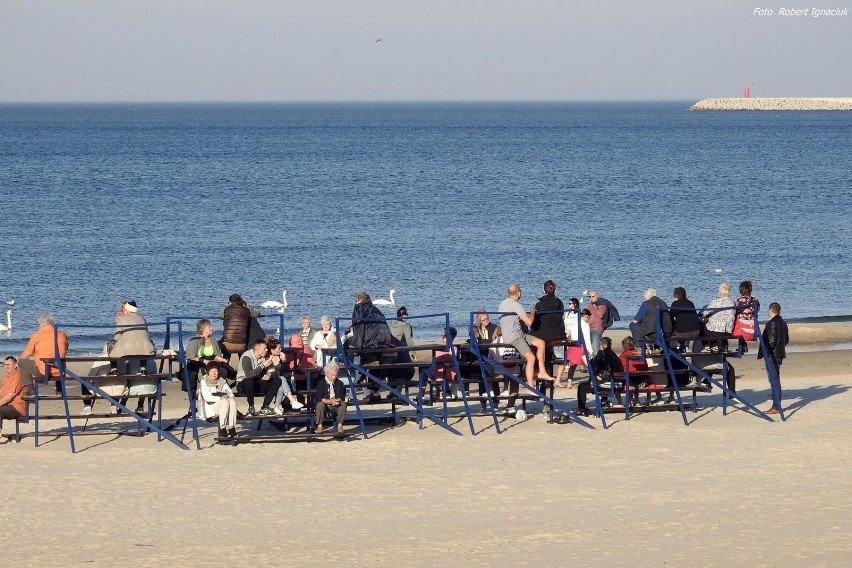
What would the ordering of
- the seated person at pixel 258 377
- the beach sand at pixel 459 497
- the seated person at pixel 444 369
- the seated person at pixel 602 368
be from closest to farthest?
the beach sand at pixel 459 497, the seated person at pixel 258 377, the seated person at pixel 444 369, the seated person at pixel 602 368

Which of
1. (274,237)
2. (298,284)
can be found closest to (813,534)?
(298,284)

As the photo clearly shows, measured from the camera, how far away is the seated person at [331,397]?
1519cm

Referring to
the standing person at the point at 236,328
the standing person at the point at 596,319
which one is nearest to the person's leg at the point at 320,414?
the standing person at the point at 236,328

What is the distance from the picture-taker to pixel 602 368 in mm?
16438

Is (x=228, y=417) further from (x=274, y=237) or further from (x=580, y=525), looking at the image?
(x=274, y=237)

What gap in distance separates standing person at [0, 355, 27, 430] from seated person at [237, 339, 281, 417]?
2.56 metres

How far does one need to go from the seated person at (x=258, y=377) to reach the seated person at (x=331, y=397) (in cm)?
52

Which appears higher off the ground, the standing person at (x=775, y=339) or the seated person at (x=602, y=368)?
the standing person at (x=775, y=339)

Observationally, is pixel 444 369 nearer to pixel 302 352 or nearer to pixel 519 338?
pixel 519 338

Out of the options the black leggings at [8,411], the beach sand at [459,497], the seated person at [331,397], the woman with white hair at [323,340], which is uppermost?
the woman with white hair at [323,340]

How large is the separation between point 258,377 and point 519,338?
3.29 meters

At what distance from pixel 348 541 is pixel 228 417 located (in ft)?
13.6

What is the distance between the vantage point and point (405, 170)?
9100 cm

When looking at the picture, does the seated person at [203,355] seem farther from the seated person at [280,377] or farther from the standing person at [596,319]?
the standing person at [596,319]
